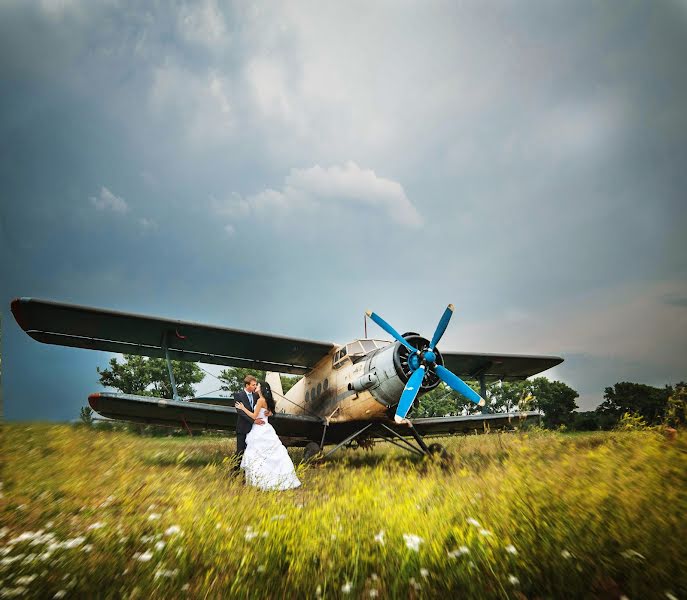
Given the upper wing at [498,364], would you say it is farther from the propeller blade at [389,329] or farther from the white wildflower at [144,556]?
the white wildflower at [144,556]

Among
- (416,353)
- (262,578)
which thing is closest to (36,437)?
(262,578)

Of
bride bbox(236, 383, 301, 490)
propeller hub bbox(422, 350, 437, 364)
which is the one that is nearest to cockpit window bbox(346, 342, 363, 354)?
propeller hub bbox(422, 350, 437, 364)

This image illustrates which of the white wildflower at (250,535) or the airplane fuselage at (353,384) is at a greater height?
the airplane fuselage at (353,384)

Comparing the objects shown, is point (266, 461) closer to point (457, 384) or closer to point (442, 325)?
point (457, 384)

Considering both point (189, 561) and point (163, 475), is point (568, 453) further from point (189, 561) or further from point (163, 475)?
point (163, 475)

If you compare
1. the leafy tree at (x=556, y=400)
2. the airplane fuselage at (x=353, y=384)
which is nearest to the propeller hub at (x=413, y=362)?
the airplane fuselage at (x=353, y=384)

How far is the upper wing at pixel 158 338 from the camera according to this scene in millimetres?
8258

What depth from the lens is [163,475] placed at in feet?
13.2

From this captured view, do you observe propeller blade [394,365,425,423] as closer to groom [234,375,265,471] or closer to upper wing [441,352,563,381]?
groom [234,375,265,471]

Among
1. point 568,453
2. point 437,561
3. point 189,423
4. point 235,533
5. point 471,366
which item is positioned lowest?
point 189,423

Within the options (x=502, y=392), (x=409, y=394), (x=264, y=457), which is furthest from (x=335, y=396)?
(x=502, y=392)

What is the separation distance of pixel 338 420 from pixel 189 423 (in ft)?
13.5

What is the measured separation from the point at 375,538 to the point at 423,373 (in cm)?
514

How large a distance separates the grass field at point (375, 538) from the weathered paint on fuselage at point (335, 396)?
4661 millimetres
